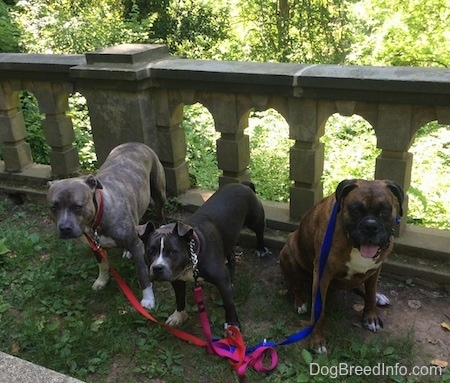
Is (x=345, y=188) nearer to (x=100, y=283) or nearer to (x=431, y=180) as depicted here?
(x=100, y=283)

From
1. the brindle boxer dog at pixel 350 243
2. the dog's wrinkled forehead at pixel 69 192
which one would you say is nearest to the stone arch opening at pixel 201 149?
the dog's wrinkled forehead at pixel 69 192

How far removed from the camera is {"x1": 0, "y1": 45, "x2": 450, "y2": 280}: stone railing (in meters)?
3.56

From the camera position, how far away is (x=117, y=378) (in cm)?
325

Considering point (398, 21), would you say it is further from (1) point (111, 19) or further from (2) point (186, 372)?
(2) point (186, 372)

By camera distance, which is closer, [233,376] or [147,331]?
[233,376]

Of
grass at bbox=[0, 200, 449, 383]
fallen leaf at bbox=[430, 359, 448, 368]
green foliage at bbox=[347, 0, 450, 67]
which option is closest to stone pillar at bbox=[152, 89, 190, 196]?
grass at bbox=[0, 200, 449, 383]

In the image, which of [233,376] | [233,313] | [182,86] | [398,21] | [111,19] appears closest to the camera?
[233,376]

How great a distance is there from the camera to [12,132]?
18.1ft

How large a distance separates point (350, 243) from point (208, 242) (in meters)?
0.99

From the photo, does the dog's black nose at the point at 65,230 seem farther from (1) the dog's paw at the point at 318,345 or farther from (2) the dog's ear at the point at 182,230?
(1) the dog's paw at the point at 318,345

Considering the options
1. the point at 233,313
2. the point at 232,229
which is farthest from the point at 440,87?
the point at 233,313

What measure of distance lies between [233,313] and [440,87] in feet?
6.60

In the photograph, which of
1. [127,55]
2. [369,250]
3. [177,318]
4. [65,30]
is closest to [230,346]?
[177,318]

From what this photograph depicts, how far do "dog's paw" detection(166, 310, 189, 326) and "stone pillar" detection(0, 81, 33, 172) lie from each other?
9.73ft
